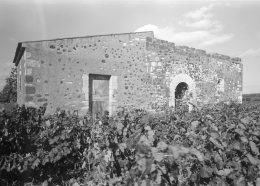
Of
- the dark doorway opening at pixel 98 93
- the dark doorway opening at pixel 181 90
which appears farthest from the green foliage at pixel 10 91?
the dark doorway opening at pixel 181 90

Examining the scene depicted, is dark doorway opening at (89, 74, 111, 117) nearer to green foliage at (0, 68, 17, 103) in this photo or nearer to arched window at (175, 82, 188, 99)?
arched window at (175, 82, 188, 99)

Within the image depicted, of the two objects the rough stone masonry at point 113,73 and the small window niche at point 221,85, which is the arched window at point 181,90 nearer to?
the rough stone masonry at point 113,73

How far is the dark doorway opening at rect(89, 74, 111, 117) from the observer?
9.41m

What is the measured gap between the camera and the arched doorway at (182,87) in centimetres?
1102

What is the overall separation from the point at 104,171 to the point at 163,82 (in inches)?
311

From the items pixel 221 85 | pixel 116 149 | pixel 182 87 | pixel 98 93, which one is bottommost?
pixel 116 149

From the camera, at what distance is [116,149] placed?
297cm

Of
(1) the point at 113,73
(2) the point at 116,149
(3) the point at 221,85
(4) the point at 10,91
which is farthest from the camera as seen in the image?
(4) the point at 10,91

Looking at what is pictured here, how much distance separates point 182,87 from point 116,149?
31.0ft

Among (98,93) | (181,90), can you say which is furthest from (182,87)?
(98,93)

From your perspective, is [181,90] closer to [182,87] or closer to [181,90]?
[181,90]

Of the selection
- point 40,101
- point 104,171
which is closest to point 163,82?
point 40,101

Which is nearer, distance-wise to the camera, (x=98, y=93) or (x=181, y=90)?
(x=98, y=93)

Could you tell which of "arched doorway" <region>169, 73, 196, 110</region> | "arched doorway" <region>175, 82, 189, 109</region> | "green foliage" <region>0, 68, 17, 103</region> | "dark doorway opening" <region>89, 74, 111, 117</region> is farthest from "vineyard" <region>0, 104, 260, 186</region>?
"green foliage" <region>0, 68, 17, 103</region>
